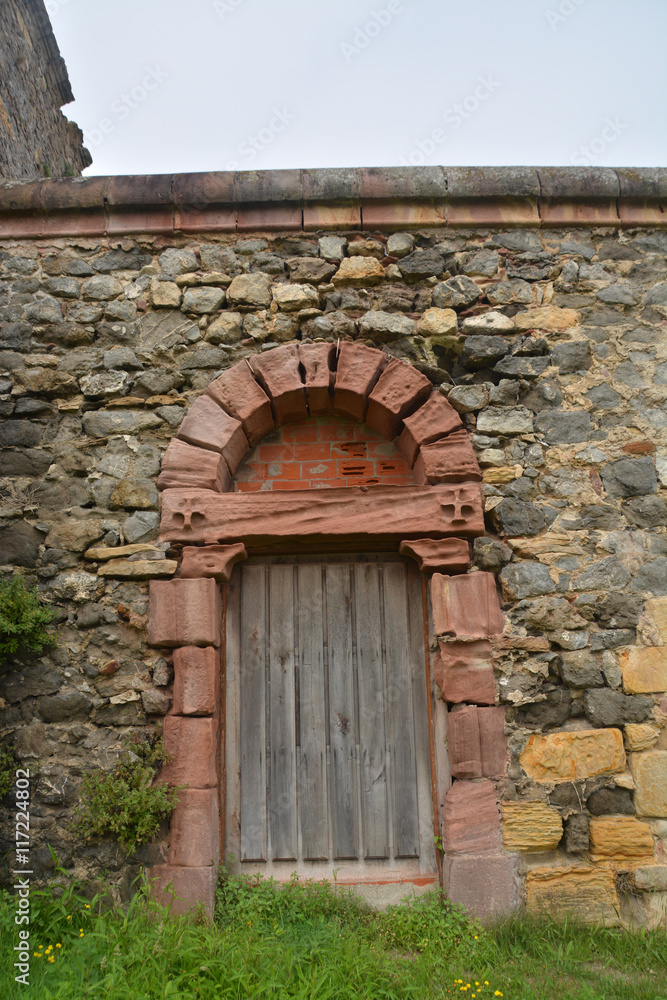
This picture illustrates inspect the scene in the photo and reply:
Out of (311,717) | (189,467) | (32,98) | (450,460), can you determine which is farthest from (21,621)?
(32,98)

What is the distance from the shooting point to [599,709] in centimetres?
351

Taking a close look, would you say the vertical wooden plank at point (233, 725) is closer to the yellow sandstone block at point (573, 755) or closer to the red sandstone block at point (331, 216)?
the yellow sandstone block at point (573, 755)

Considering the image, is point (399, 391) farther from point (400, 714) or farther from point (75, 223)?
point (75, 223)

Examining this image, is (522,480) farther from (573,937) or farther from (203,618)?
(573,937)

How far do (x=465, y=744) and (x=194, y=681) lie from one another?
137 cm

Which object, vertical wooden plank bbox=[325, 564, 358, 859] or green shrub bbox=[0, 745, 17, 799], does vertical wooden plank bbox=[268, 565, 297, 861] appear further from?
green shrub bbox=[0, 745, 17, 799]

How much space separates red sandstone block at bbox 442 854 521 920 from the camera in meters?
3.29

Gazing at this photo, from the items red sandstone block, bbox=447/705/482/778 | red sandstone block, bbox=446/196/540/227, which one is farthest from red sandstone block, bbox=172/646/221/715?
red sandstone block, bbox=446/196/540/227

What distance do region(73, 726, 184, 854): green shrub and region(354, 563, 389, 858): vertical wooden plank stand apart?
102 cm

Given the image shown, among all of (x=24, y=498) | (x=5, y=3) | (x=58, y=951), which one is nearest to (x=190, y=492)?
(x=24, y=498)

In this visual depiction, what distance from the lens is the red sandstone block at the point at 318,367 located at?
3.85m

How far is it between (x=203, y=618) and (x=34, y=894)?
146 cm

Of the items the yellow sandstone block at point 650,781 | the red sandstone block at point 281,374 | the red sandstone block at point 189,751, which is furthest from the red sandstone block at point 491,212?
the red sandstone block at point 189,751

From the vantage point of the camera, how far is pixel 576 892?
10.9 ft
